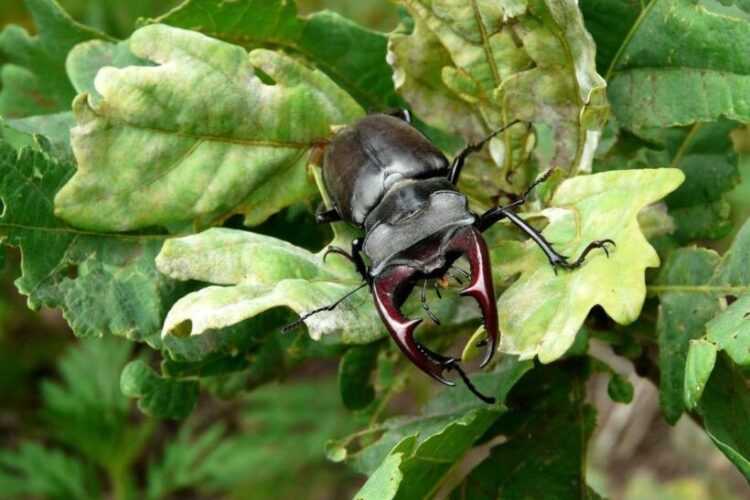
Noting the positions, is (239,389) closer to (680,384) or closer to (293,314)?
(293,314)

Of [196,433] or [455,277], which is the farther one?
[196,433]

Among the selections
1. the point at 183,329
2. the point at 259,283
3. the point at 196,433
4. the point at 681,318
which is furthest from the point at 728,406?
the point at 196,433

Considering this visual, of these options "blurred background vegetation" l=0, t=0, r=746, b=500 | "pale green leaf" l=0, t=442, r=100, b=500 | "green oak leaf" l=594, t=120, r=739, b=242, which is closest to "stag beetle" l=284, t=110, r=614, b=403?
"green oak leaf" l=594, t=120, r=739, b=242

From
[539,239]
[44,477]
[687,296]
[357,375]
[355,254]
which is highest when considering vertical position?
[539,239]

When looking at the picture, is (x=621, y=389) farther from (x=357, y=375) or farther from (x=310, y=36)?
(x=310, y=36)

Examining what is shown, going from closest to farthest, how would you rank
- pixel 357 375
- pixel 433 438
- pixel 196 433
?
pixel 433 438, pixel 357 375, pixel 196 433

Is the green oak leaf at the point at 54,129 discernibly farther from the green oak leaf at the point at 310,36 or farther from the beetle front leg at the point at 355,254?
the beetle front leg at the point at 355,254
